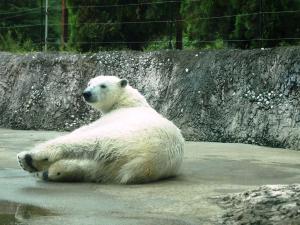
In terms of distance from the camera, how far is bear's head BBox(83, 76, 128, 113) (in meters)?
6.71

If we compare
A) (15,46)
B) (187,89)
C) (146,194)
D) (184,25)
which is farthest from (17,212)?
(15,46)

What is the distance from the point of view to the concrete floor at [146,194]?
3.94m

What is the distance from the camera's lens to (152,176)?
5352mm

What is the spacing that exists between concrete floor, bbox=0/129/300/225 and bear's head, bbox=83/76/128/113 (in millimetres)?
1010

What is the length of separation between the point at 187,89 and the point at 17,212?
6.05m

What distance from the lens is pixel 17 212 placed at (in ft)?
13.4

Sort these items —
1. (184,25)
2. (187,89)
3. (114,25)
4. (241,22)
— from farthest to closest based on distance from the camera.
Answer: (114,25) → (184,25) → (241,22) → (187,89)

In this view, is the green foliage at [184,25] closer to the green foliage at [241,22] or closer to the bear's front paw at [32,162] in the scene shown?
the green foliage at [241,22]

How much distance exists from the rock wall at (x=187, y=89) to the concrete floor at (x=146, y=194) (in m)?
1.46

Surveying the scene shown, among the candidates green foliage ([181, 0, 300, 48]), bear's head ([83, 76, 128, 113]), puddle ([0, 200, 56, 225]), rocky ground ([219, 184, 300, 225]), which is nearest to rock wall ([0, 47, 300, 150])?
green foliage ([181, 0, 300, 48])

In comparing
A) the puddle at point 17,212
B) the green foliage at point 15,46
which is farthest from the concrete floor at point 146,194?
the green foliage at point 15,46

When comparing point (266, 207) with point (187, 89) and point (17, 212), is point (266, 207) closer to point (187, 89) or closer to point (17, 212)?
point (17, 212)

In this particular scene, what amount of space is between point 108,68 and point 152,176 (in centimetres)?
602

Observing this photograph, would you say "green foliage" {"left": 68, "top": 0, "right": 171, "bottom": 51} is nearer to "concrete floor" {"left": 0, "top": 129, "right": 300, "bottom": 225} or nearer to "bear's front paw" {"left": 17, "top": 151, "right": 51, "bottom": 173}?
"concrete floor" {"left": 0, "top": 129, "right": 300, "bottom": 225}
